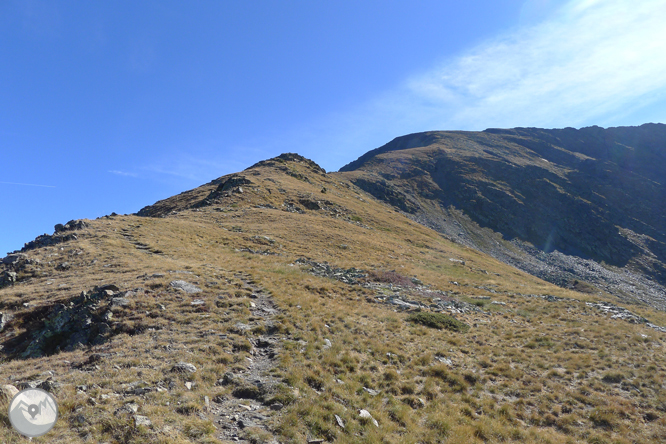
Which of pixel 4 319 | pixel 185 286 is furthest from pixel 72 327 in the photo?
pixel 185 286

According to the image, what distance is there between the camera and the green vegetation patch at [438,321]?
1861cm

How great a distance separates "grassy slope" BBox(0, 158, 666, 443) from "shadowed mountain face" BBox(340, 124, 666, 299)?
89.2 m

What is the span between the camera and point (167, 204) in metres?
73.7

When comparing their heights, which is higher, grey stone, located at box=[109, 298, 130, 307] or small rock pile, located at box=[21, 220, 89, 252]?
small rock pile, located at box=[21, 220, 89, 252]

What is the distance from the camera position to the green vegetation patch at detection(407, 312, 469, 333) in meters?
18.6

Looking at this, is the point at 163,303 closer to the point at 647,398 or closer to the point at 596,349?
the point at 647,398

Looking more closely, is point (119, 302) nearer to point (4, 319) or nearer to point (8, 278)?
point (4, 319)

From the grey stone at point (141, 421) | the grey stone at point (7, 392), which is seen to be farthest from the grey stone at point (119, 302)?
the grey stone at point (141, 421)

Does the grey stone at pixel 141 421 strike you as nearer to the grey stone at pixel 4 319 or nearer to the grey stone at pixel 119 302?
the grey stone at pixel 119 302

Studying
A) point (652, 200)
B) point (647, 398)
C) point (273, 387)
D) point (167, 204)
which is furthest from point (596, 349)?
point (652, 200)

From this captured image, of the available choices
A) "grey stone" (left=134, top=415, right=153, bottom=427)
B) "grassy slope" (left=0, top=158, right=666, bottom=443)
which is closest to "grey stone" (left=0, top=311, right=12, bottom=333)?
"grassy slope" (left=0, top=158, right=666, bottom=443)

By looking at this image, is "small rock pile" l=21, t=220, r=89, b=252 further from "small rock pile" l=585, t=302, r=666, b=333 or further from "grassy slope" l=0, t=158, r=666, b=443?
"small rock pile" l=585, t=302, r=666, b=333

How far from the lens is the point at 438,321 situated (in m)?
19.0

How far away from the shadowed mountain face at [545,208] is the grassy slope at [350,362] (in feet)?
293
